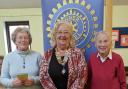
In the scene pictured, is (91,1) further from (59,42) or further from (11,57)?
(11,57)

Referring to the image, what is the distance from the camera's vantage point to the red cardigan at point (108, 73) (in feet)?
6.43

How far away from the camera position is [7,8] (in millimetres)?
4754

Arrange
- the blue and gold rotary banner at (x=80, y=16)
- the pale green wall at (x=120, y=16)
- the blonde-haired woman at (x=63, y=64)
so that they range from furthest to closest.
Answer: the pale green wall at (x=120, y=16) → the blue and gold rotary banner at (x=80, y=16) → the blonde-haired woman at (x=63, y=64)

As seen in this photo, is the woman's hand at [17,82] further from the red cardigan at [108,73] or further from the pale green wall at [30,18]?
the pale green wall at [30,18]

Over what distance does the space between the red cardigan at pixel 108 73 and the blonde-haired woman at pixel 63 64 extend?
0.41ft

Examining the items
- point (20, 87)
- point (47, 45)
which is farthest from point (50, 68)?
point (47, 45)

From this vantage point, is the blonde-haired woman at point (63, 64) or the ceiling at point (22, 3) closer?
the blonde-haired woman at point (63, 64)

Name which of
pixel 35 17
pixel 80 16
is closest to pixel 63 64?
pixel 80 16

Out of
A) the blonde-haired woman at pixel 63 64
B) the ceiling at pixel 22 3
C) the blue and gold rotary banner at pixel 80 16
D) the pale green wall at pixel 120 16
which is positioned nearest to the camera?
the blonde-haired woman at pixel 63 64

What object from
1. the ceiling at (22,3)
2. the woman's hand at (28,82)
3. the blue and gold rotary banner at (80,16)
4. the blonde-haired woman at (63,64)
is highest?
the ceiling at (22,3)

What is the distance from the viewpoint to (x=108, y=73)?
1.96 m

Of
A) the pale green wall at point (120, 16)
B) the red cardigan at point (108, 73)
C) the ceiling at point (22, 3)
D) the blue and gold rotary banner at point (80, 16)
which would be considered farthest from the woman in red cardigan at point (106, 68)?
the pale green wall at point (120, 16)

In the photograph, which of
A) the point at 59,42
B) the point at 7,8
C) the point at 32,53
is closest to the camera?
the point at 59,42

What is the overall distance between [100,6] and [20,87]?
1.13 meters
